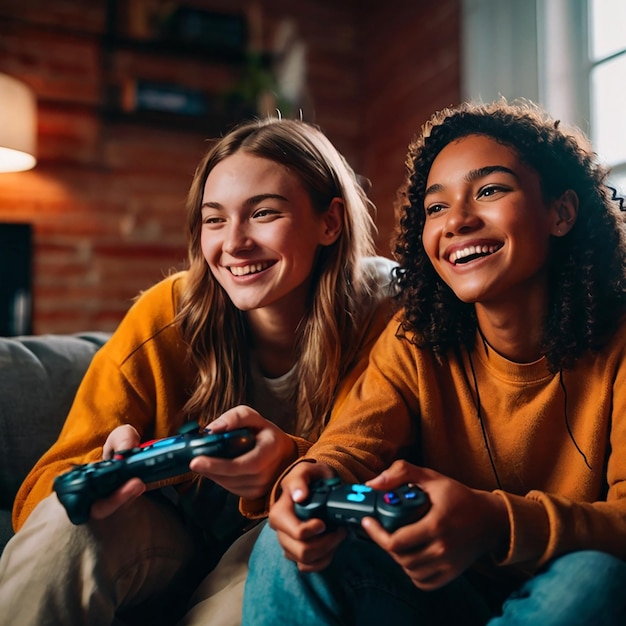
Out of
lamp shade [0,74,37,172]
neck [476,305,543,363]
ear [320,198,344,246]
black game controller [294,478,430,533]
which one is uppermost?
lamp shade [0,74,37,172]

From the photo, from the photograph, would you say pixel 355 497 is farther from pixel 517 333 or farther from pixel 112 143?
pixel 112 143

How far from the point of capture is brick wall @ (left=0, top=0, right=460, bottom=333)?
2.65 meters

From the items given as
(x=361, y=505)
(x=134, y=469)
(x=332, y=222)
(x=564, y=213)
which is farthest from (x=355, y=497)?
(x=332, y=222)

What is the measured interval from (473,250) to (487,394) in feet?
0.62

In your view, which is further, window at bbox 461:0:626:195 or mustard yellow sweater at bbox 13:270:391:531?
window at bbox 461:0:626:195

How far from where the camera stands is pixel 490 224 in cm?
86

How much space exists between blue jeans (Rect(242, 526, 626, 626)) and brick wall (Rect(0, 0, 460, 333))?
6.77ft

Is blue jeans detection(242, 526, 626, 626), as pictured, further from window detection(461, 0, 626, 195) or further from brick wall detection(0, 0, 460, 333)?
brick wall detection(0, 0, 460, 333)

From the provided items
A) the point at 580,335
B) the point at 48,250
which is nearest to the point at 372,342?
the point at 580,335

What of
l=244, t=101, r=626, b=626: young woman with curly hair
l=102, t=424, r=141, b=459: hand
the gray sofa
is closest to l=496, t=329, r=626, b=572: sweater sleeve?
l=244, t=101, r=626, b=626: young woman with curly hair

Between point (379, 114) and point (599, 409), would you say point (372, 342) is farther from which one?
point (379, 114)

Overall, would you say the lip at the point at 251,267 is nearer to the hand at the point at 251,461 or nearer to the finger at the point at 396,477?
the hand at the point at 251,461

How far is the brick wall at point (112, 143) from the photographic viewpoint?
265cm

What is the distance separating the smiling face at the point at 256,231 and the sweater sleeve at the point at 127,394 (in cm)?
13
